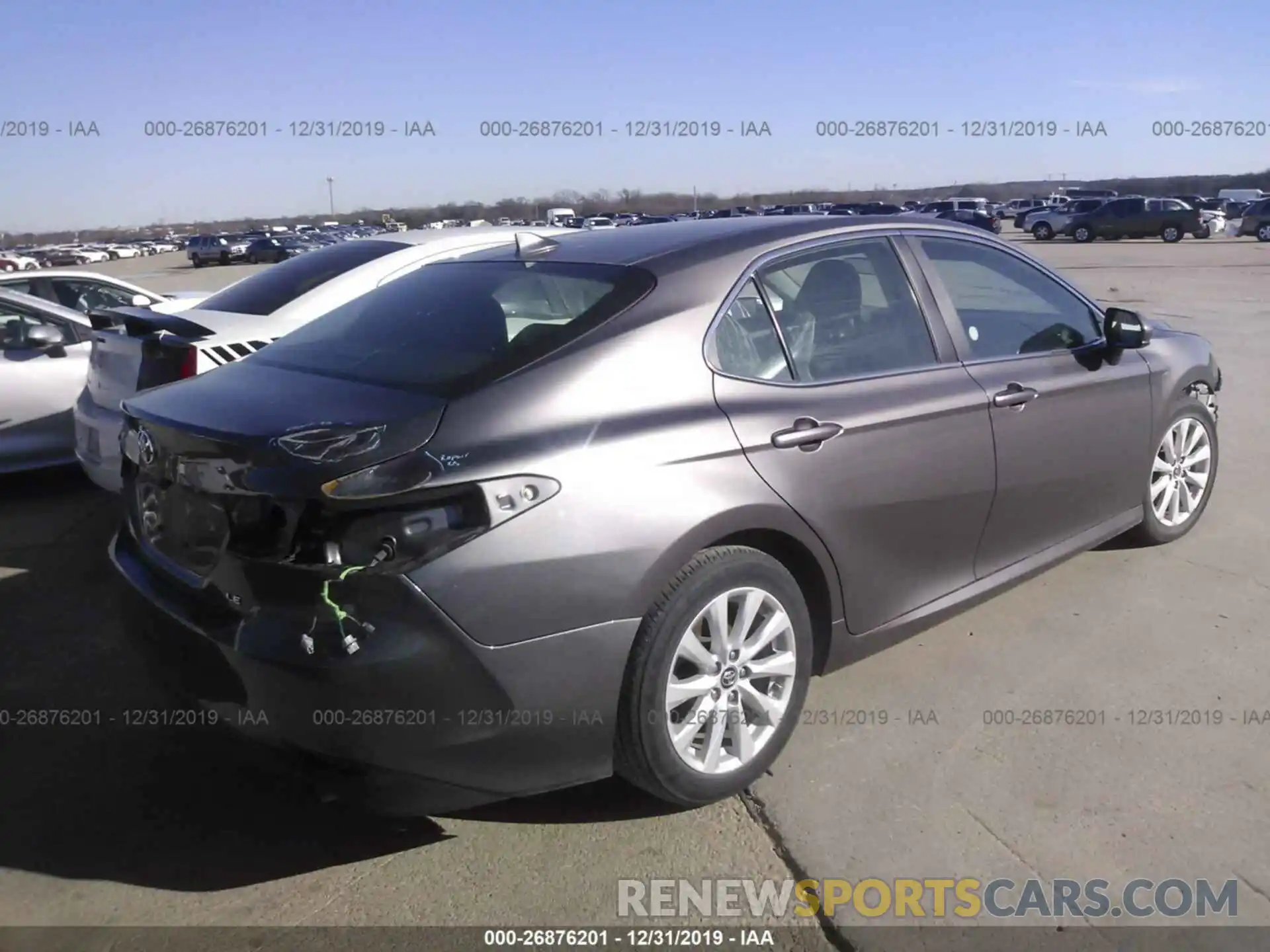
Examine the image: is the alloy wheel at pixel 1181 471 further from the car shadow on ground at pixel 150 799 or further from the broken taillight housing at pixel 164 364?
the broken taillight housing at pixel 164 364

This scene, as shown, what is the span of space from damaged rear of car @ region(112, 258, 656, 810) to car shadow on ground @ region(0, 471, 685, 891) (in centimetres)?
24

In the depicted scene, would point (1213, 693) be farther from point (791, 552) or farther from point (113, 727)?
point (113, 727)

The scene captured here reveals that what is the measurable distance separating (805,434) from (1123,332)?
1.98 metres


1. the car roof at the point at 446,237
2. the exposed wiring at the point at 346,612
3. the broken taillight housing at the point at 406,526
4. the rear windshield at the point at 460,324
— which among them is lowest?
the exposed wiring at the point at 346,612

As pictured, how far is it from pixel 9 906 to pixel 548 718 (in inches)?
59.0

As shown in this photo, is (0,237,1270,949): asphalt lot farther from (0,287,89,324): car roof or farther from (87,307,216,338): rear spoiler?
→ (0,287,89,324): car roof

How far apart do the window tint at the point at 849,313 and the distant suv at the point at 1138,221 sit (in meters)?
40.1

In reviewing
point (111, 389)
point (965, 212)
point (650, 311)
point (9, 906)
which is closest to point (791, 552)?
point (650, 311)

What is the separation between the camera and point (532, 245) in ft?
12.6

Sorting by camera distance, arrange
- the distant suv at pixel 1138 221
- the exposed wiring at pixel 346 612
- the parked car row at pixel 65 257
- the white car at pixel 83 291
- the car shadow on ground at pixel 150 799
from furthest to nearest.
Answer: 1. the parked car row at pixel 65 257
2. the distant suv at pixel 1138 221
3. the white car at pixel 83 291
4. the car shadow on ground at pixel 150 799
5. the exposed wiring at pixel 346 612

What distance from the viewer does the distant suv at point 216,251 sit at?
45.8 metres

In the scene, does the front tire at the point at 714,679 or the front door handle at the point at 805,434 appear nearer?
the front tire at the point at 714,679

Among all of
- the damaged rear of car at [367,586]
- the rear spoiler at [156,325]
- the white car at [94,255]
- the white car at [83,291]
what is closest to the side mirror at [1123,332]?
the damaged rear of car at [367,586]

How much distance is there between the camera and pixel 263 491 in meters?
2.55
